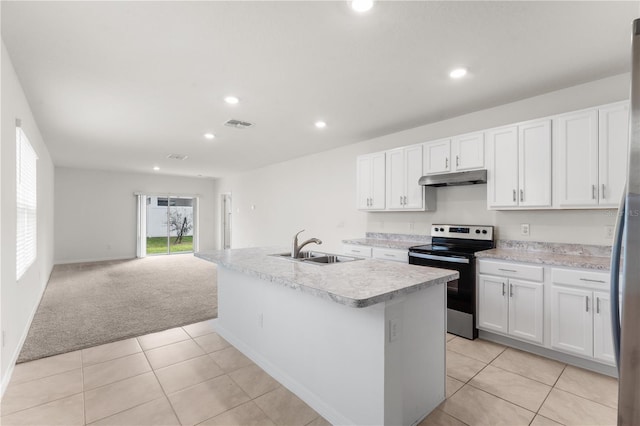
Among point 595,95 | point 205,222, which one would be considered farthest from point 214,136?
point 205,222

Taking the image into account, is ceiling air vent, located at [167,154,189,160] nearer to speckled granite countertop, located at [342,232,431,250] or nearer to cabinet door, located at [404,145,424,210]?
speckled granite countertop, located at [342,232,431,250]

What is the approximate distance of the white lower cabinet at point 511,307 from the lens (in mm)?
2727

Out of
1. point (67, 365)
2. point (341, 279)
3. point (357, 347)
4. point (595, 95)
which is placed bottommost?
point (67, 365)

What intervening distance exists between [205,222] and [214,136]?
5943mm

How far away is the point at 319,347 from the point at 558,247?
8.60ft

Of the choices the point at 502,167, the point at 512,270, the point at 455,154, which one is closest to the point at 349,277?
the point at 512,270

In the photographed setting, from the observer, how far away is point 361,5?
1.83 metres

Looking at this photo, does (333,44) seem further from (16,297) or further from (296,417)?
(16,297)

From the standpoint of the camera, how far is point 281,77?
279cm

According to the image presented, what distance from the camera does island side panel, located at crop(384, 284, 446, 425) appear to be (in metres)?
1.67

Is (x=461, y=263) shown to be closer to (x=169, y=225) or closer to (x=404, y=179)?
(x=404, y=179)

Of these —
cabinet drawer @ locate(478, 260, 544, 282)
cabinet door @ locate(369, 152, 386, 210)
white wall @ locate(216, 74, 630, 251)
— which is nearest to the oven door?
cabinet drawer @ locate(478, 260, 544, 282)

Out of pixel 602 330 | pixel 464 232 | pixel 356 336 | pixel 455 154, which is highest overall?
pixel 455 154

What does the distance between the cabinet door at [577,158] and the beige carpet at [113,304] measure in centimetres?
396
